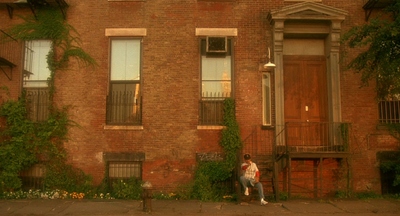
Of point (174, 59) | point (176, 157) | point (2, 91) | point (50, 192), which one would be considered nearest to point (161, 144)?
point (176, 157)

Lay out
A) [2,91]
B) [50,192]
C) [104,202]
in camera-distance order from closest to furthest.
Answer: [104,202]
[50,192]
[2,91]

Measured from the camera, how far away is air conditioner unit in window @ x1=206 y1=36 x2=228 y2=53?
12.4m

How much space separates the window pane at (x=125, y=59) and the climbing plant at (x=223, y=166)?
301 cm

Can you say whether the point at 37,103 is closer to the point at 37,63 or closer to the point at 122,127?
the point at 37,63

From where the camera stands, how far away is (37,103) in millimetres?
12570

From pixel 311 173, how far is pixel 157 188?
14.8ft

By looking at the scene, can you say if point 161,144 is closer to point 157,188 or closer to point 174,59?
point 157,188

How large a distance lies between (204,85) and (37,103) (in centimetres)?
509

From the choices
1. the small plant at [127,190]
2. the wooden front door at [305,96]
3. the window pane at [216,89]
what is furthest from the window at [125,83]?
the wooden front door at [305,96]

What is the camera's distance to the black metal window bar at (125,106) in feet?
41.0

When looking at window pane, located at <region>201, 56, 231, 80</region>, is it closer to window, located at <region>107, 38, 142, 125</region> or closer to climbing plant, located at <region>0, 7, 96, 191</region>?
window, located at <region>107, 38, 142, 125</region>

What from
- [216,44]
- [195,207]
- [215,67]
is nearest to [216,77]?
[215,67]

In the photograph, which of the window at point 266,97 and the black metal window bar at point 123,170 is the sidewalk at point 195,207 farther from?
the window at point 266,97

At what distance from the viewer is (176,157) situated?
12.2 meters
